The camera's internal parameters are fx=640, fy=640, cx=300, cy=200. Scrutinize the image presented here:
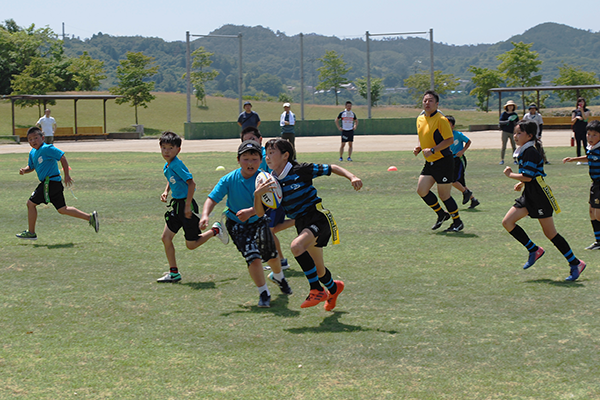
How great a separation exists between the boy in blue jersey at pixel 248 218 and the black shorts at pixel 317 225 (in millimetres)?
381

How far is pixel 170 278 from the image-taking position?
6.92 meters

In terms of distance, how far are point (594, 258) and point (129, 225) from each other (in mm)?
6994

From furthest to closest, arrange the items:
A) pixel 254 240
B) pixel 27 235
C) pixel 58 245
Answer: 1. pixel 27 235
2. pixel 58 245
3. pixel 254 240

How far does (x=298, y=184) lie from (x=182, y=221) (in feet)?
6.09

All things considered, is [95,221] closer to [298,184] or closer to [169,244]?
[169,244]

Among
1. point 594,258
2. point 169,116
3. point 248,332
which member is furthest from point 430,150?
point 169,116

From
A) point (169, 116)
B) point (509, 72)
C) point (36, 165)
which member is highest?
point (509, 72)

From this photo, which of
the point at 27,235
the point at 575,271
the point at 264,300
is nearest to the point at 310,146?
the point at 27,235

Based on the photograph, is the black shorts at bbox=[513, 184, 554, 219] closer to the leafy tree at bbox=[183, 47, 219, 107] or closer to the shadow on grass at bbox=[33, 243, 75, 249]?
the shadow on grass at bbox=[33, 243, 75, 249]

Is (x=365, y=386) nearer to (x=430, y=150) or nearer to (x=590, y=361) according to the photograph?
(x=590, y=361)

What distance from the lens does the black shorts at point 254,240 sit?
5.81 metres

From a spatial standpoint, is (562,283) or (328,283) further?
(562,283)

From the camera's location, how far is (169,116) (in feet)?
252

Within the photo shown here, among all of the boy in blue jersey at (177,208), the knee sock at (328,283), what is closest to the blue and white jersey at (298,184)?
the knee sock at (328,283)
